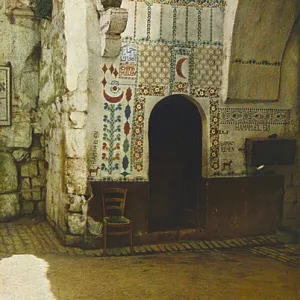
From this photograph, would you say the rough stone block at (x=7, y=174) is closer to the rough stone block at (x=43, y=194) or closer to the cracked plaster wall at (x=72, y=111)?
the rough stone block at (x=43, y=194)

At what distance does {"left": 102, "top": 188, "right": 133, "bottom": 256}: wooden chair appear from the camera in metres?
7.17

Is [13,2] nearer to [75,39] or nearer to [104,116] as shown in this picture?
[75,39]

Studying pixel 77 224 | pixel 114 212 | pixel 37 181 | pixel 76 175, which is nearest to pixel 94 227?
pixel 77 224

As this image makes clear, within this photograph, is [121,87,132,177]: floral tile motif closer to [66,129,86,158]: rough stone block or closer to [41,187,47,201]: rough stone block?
[66,129,86,158]: rough stone block

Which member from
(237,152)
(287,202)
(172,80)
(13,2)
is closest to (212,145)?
(237,152)

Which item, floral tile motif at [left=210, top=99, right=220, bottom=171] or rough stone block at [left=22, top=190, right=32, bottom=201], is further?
rough stone block at [left=22, top=190, right=32, bottom=201]

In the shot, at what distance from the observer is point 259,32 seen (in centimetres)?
775

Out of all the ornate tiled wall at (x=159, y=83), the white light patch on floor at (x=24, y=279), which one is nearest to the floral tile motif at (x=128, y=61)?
the ornate tiled wall at (x=159, y=83)

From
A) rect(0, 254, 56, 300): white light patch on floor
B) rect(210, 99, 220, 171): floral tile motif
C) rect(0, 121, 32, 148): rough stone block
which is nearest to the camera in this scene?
rect(0, 254, 56, 300): white light patch on floor

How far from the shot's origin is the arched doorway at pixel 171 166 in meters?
8.73

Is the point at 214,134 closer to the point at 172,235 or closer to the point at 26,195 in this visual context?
the point at 172,235

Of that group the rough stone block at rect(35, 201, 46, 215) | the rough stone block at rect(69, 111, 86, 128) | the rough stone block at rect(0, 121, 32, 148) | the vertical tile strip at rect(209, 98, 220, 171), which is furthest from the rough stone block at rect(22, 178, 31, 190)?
the vertical tile strip at rect(209, 98, 220, 171)

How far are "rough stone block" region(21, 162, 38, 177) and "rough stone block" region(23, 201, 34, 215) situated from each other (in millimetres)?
511

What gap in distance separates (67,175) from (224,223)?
2.56 meters
